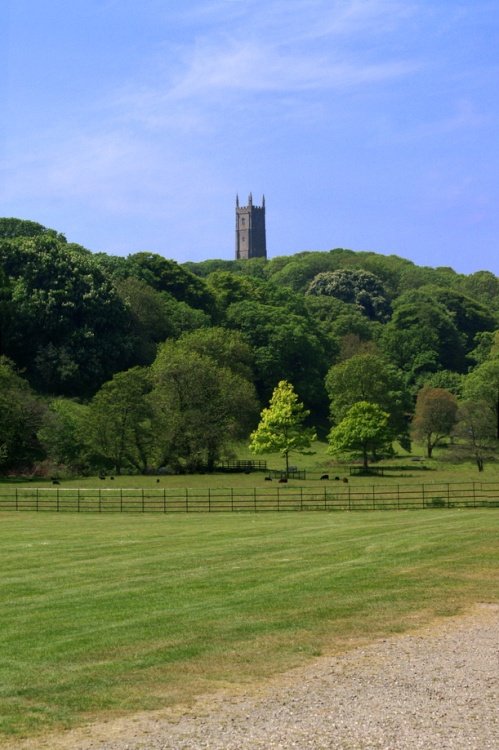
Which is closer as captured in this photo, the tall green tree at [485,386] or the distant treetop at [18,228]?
the tall green tree at [485,386]

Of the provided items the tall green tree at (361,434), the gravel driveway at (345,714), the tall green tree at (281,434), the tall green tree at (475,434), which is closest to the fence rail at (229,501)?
the tall green tree at (361,434)

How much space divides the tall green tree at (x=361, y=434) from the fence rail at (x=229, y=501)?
23195mm

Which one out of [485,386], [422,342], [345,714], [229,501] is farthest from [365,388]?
[345,714]

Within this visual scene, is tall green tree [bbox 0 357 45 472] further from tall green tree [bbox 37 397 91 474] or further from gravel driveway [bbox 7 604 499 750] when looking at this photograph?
gravel driveway [bbox 7 604 499 750]

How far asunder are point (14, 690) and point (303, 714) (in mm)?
4273

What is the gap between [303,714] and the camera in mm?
12617

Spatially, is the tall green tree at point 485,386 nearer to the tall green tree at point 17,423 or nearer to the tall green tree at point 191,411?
the tall green tree at point 191,411

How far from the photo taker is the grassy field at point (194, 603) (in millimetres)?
14344

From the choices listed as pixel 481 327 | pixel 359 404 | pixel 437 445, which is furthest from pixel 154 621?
pixel 481 327

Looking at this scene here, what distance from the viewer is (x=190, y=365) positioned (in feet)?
283

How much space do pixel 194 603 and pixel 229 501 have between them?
36.0m

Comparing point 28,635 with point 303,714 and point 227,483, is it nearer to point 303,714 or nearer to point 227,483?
point 303,714

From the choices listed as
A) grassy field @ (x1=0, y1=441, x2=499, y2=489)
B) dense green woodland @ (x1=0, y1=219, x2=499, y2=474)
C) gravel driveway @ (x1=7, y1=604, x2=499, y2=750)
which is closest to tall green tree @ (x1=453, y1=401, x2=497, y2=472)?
dense green woodland @ (x1=0, y1=219, x2=499, y2=474)

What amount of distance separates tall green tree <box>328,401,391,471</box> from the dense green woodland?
169mm
